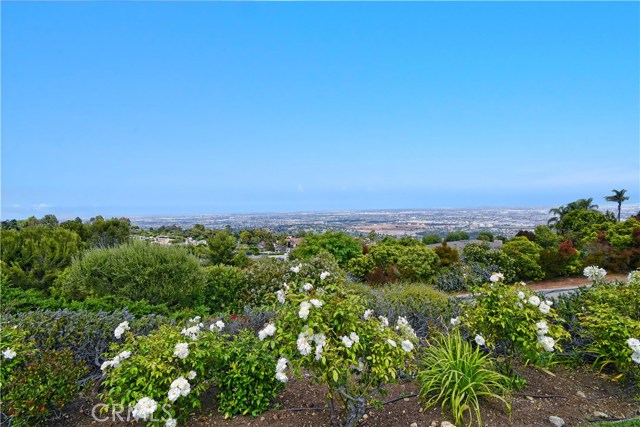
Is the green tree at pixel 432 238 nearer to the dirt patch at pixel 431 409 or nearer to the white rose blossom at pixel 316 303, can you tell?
the dirt patch at pixel 431 409

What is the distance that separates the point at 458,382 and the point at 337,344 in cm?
129

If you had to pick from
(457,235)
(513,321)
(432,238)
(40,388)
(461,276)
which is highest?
(513,321)

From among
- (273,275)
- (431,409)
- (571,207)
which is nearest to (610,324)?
(431,409)

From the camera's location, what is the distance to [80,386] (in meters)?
3.19

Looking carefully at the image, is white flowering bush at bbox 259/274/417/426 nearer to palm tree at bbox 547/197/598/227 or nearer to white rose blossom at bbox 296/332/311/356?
white rose blossom at bbox 296/332/311/356

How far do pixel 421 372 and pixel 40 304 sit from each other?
5.68 metres

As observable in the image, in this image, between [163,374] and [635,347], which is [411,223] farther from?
[163,374]

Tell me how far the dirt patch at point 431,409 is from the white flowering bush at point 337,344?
47 cm

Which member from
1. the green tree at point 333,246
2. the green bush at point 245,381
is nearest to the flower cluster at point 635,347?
the green bush at point 245,381

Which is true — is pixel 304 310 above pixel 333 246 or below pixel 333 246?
above

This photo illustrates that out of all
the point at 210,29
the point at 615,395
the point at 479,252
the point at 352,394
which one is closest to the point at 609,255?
the point at 479,252

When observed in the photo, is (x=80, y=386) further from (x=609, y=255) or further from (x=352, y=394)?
(x=609, y=255)

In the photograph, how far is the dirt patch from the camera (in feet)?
9.36

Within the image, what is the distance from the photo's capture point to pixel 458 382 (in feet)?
9.64
